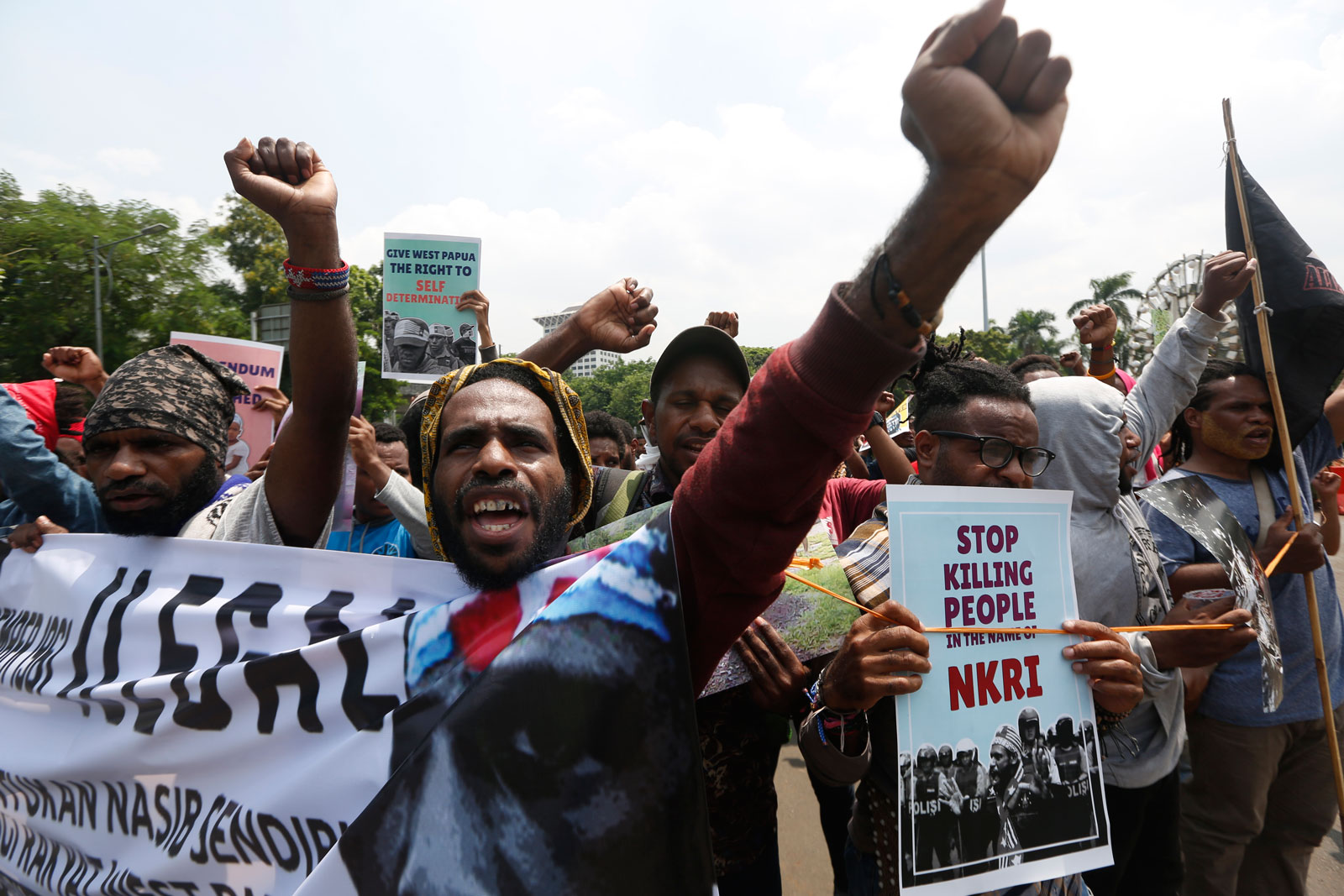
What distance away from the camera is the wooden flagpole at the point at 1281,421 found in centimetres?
244

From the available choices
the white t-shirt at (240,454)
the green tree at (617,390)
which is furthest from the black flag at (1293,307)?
the green tree at (617,390)

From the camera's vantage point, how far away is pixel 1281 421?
259cm

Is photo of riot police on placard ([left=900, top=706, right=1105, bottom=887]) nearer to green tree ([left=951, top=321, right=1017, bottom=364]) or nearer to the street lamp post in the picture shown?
the street lamp post

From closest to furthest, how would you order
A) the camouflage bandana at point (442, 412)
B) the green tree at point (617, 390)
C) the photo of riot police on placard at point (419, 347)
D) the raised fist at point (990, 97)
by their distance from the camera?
the raised fist at point (990, 97), the camouflage bandana at point (442, 412), the photo of riot police on placard at point (419, 347), the green tree at point (617, 390)

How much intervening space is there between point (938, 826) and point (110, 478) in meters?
2.20

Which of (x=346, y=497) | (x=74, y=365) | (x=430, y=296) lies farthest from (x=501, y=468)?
(x=74, y=365)

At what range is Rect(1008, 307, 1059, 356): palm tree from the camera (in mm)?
43938

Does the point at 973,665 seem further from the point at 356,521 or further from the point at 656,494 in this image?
the point at 356,521

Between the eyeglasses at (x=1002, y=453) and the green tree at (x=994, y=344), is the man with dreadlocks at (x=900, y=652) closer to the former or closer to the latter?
the eyeglasses at (x=1002, y=453)

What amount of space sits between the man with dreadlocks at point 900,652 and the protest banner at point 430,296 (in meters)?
2.68

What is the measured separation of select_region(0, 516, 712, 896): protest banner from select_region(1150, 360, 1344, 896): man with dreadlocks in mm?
2252

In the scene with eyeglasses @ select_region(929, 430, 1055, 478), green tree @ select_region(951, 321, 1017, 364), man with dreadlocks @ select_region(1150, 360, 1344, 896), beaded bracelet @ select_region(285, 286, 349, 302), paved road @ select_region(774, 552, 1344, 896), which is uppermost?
green tree @ select_region(951, 321, 1017, 364)

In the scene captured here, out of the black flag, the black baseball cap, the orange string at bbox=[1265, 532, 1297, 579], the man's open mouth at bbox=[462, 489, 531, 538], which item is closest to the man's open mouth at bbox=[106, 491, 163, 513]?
the man's open mouth at bbox=[462, 489, 531, 538]

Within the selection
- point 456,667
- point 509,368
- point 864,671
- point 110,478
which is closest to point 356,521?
point 110,478
